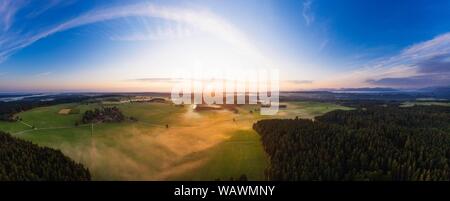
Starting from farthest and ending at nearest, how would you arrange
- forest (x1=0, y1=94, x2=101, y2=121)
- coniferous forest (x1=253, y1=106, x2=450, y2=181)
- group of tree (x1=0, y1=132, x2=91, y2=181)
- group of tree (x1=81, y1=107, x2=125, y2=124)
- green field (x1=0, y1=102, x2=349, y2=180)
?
forest (x1=0, y1=94, x2=101, y2=121) → group of tree (x1=81, y1=107, x2=125, y2=124) → coniferous forest (x1=253, y1=106, x2=450, y2=181) → green field (x1=0, y1=102, x2=349, y2=180) → group of tree (x1=0, y1=132, x2=91, y2=181)

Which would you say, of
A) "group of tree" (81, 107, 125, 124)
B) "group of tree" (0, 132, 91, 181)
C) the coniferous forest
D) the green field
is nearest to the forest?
the green field

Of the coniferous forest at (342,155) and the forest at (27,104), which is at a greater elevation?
the forest at (27,104)

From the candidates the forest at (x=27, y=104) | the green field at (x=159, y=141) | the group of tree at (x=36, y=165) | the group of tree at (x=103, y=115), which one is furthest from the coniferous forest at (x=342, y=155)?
the forest at (x=27, y=104)

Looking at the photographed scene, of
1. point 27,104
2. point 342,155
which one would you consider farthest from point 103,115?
point 342,155

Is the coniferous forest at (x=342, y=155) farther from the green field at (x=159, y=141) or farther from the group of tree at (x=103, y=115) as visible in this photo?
the group of tree at (x=103, y=115)

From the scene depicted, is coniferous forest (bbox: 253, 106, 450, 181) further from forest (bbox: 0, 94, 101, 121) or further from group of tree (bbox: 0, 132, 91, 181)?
forest (bbox: 0, 94, 101, 121)
